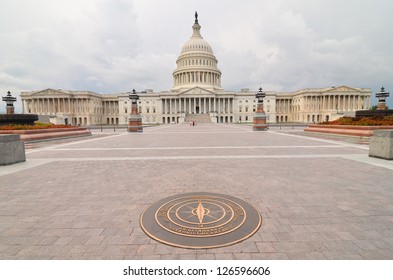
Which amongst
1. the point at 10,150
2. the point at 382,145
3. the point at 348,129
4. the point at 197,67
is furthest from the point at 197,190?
the point at 197,67

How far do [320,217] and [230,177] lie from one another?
3.18m

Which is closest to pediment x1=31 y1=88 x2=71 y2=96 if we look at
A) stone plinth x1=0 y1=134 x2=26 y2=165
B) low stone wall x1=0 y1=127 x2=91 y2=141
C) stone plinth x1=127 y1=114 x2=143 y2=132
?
stone plinth x1=127 y1=114 x2=143 y2=132

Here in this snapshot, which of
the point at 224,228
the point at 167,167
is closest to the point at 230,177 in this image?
the point at 167,167

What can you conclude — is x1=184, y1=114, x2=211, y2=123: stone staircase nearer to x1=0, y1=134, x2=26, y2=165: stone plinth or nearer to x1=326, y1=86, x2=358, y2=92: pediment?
x1=326, y1=86, x2=358, y2=92: pediment

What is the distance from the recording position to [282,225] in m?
3.98

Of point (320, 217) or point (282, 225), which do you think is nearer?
point (282, 225)

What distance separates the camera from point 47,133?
1875cm

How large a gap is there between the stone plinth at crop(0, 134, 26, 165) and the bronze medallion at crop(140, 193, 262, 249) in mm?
8713

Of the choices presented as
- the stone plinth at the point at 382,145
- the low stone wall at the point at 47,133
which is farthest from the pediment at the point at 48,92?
the stone plinth at the point at 382,145

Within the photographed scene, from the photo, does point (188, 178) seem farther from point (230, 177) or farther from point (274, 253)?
point (274, 253)

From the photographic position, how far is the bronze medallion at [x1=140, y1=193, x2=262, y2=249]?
3.49m

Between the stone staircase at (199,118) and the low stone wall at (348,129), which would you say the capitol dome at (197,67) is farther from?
the low stone wall at (348,129)

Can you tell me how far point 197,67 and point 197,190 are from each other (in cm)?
11100
